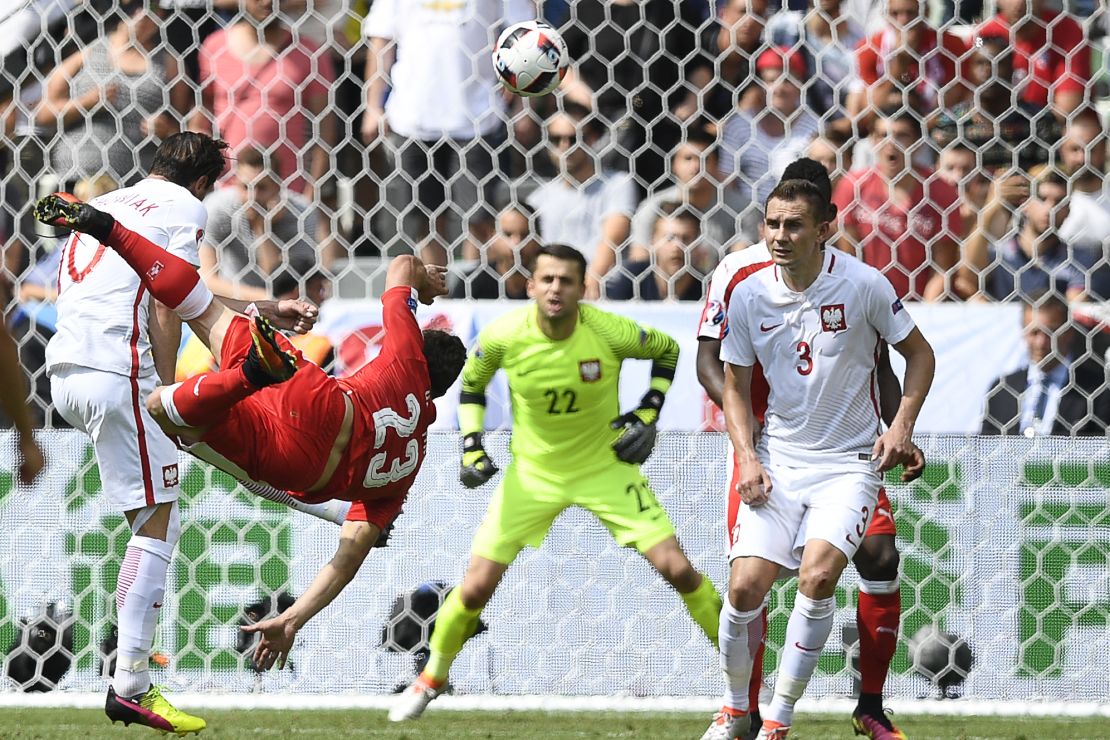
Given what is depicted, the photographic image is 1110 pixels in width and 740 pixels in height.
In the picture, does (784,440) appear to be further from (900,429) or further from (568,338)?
(568,338)

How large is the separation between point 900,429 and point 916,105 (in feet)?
7.53

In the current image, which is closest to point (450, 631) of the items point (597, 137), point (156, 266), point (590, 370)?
point (590, 370)

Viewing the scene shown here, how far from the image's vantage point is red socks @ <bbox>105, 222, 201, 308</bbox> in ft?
17.0

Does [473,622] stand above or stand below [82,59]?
below

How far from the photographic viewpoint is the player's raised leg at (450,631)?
20.6ft

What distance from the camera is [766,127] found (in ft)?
23.4

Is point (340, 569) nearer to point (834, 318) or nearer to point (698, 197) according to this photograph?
point (834, 318)

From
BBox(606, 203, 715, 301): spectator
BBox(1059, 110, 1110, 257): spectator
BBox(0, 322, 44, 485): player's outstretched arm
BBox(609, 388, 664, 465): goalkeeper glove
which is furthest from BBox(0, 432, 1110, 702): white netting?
BBox(0, 322, 44, 485): player's outstretched arm

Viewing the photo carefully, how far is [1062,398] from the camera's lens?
6664 millimetres

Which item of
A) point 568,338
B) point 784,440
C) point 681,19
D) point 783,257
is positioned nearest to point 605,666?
point 568,338

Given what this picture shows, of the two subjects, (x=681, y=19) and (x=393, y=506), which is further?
(x=681, y=19)

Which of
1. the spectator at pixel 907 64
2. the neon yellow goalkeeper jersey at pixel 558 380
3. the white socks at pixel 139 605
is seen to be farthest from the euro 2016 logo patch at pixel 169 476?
the spectator at pixel 907 64

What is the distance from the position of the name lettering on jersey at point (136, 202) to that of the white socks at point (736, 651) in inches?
92.3

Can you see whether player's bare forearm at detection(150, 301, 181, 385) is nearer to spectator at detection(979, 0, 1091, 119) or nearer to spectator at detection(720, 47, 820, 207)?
spectator at detection(720, 47, 820, 207)
